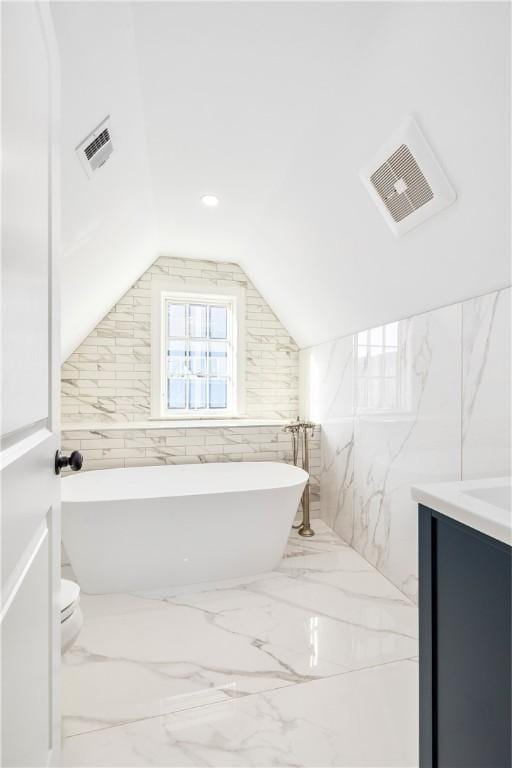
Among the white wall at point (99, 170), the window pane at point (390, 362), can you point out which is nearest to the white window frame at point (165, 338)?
the white wall at point (99, 170)

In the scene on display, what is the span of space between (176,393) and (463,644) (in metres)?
3.48

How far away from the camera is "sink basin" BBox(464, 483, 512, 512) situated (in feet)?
3.84

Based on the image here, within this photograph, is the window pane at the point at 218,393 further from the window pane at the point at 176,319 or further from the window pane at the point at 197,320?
the window pane at the point at 176,319

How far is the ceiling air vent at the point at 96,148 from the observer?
1681 millimetres

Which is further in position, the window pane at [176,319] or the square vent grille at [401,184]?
the window pane at [176,319]

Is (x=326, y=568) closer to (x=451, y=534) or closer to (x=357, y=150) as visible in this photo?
(x=451, y=534)

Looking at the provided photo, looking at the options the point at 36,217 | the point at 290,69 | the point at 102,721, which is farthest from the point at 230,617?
the point at 290,69

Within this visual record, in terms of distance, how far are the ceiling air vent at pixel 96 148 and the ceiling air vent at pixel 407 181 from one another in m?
1.23

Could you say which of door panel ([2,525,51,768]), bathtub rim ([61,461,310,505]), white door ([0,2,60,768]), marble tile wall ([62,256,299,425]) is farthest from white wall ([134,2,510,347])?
door panel ([2,525,51,768])

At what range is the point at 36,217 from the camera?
2.77 feet

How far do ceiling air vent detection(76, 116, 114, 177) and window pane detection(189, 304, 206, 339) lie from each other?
7.53 ft

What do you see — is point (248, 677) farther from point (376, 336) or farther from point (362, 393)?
point (376, 336)

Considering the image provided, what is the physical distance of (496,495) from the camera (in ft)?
3.89

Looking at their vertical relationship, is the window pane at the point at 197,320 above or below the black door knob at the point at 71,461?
above
